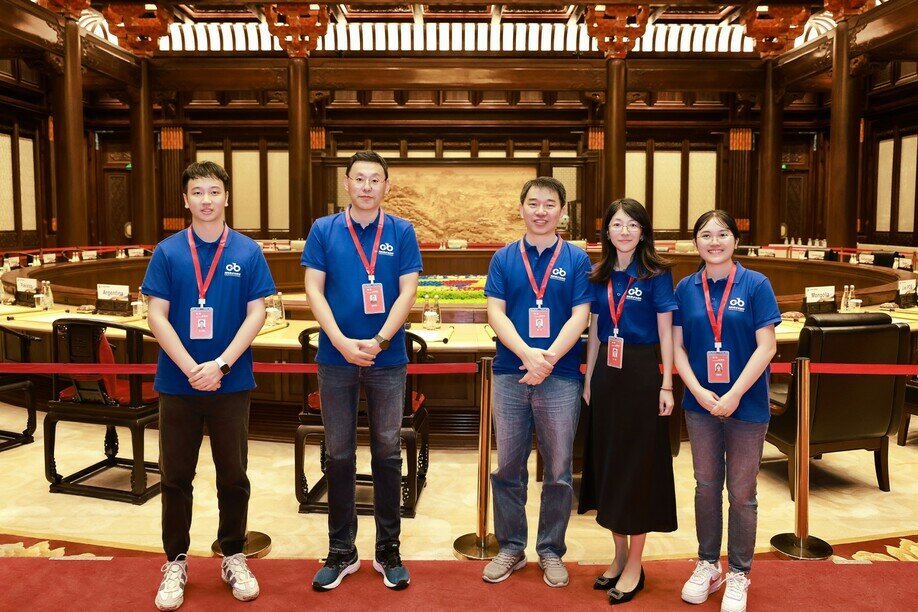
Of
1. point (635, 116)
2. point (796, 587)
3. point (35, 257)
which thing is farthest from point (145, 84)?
point (796, 587)

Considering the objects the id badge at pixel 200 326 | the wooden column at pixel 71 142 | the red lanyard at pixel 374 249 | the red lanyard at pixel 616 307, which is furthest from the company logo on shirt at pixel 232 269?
the wooden column at pixel 71 142

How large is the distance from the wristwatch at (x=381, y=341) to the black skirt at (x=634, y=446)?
0.66 m

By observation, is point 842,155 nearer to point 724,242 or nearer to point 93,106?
point 724,242

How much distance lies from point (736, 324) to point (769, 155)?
31.7 ft

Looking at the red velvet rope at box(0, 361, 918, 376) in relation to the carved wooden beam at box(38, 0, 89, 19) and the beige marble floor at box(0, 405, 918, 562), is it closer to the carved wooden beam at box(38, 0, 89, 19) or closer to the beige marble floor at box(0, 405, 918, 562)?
the beige marble floor at box(0, 405, 918, 562)

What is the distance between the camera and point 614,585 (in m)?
2.37

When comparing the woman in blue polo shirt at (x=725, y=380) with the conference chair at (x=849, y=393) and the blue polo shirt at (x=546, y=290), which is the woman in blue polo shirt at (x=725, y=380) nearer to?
the blue polo shirt at (x=546, y=290)

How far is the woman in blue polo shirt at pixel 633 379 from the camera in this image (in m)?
2.20

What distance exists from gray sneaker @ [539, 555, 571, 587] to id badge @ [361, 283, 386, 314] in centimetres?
97

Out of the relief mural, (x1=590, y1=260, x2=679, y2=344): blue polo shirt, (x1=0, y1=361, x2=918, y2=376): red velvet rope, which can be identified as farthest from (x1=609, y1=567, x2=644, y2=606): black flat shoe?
the relief mural

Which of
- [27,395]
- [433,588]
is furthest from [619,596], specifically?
[27,395]

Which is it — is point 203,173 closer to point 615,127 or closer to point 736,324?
point 736,324

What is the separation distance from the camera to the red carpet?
89.9 inches

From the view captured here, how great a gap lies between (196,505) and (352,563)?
128 centimetres
